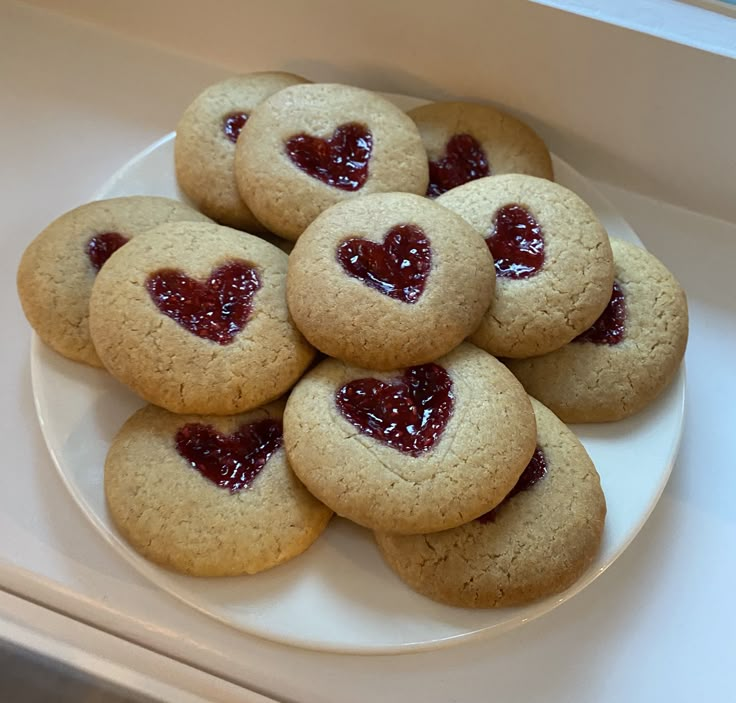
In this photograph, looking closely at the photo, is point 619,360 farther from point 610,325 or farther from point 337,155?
point 337,155

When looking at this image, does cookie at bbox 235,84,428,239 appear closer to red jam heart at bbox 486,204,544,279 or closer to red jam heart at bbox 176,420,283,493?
red jam heart at bbox 486,204,544,279

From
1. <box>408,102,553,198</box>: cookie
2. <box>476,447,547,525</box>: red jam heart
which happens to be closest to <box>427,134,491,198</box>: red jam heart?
<box>408,102,553,198</box>: cookie

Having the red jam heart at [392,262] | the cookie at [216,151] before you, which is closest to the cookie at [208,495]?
the red jam heart at [392,262]

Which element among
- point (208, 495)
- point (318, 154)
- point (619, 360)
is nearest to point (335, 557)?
point (208, 495)

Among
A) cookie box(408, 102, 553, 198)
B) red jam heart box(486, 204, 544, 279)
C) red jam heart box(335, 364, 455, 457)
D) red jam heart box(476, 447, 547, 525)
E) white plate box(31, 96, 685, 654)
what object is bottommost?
white plate box(31, 96, 685, 654)

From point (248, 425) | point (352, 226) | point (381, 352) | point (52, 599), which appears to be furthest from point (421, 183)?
point (52, 599)

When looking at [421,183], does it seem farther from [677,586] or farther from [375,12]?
[677,586]

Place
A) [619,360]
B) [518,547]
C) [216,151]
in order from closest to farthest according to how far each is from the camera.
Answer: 1. [518,547]
2. [619,360]
3. [216,151]
